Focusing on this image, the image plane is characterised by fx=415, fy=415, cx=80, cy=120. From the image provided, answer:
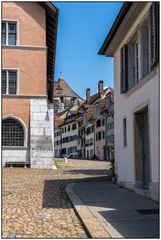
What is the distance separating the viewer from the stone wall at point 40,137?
24594 millimetres

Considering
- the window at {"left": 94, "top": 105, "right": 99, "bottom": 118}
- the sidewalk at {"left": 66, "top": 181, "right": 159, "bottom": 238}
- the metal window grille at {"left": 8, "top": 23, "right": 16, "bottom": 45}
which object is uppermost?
the metal window grille at {"left": 8, "top": 23, "right": 16, "bottom": 45}

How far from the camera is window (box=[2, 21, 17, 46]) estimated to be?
25266 millimetres

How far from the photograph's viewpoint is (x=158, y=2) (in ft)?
31.3

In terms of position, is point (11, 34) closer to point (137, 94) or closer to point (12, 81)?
point (12, 81)

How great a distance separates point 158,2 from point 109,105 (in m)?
51.8

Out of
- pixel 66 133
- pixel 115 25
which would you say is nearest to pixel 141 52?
pixel 115 25

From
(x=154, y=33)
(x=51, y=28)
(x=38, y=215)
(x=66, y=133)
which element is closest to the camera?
(x=38, y=215)

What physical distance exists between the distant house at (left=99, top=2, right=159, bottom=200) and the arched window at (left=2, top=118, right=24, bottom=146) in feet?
35.4

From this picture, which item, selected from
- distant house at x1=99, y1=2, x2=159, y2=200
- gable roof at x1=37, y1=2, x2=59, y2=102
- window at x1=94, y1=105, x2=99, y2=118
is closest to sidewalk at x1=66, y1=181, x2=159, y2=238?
distant house at x1=99, y1=2, x2=159, y2=200

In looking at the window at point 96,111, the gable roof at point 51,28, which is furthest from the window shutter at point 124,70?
the window at point 96,111

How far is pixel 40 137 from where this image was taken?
24.8 meters

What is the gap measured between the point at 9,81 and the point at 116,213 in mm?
18055

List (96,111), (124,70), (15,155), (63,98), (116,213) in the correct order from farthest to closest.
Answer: (63,98)
(96,111)
(15,155)
(124,70)
(116,213)

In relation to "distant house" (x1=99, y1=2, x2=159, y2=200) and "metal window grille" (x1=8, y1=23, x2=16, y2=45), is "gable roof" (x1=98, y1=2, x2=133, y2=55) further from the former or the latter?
"metal window grille" (x1=8, y1=23, x2=16, y2=45)
